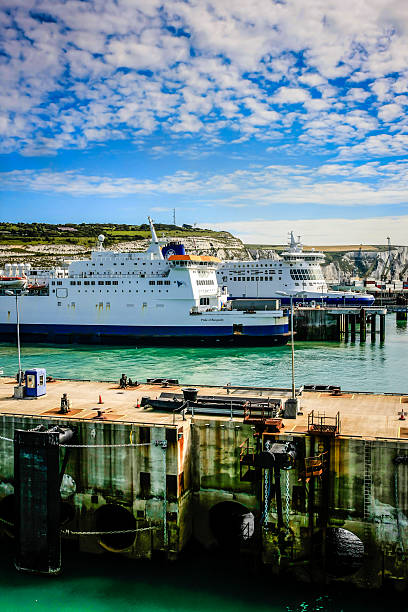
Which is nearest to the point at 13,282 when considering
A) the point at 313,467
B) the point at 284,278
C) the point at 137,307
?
the point at 137,307

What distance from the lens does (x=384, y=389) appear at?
99.9 feet

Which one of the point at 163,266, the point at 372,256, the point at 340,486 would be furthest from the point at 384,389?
the point at 372,256

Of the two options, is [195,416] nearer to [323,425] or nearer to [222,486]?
[222,486]

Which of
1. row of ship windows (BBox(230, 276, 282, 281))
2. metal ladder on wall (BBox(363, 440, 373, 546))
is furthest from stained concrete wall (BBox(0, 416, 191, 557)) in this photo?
row of ship windows (BBox(230, 276, 282, 281))

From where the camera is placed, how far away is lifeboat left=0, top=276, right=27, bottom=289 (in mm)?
60250

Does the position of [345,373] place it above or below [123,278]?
below

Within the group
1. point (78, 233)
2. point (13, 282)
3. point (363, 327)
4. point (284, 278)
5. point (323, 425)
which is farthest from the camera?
point (78, 233)

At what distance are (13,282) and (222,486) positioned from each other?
50570mm

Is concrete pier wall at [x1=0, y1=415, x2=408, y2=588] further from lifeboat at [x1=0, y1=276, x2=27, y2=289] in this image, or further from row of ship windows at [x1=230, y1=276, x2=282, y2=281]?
row of ship windows at [x1=230, y1=276, x2=282, y2=281]

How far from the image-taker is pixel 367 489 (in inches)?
531

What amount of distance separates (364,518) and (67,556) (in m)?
7.78

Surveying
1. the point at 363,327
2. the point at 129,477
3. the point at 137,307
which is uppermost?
the point at 137,307

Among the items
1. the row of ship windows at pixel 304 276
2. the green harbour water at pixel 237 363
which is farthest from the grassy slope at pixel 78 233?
the green harbour water at pixel 237 363

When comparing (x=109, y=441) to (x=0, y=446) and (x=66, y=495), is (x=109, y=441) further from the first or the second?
(x=0, y=446)
